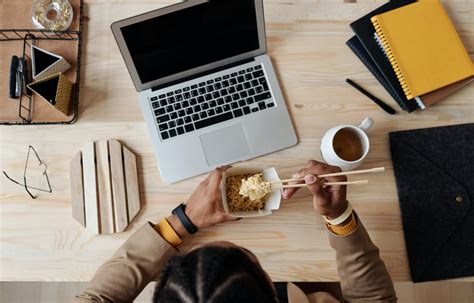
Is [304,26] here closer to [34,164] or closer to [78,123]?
[78,123]

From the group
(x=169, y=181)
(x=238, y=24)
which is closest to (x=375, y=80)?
(x=238, y=24)

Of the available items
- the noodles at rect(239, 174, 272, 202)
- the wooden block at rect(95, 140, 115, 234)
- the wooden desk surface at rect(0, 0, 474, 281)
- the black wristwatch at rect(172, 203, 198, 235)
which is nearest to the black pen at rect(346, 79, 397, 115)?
the wooden desk surface at rect(0, 0, 474, 281)

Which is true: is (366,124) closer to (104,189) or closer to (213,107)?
(213,107)

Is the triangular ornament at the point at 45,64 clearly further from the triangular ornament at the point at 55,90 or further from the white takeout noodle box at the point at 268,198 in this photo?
the white takeout noodle box at the point at 268,198

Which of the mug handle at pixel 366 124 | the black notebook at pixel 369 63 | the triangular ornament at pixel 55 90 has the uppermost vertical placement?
the triangular ornament at pixel 55 90

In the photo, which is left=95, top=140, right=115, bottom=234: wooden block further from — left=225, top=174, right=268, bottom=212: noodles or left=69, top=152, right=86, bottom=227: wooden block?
left=225, top=174, right=268, bottom=212: noodles

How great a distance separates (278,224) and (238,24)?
436 millimetres

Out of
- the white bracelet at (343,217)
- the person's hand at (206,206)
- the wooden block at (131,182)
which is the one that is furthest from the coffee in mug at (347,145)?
the wooden block at (131,182)

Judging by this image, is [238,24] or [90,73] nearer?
[238,24]

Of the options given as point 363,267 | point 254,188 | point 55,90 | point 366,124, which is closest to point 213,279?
point 254,188

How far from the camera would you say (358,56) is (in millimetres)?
999

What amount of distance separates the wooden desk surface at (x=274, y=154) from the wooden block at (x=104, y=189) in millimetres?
24

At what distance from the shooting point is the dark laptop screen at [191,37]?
81 centimetres

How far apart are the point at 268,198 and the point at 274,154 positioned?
0.13 m
